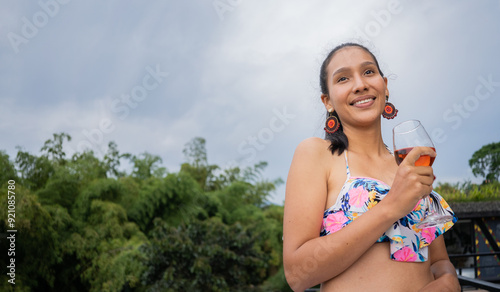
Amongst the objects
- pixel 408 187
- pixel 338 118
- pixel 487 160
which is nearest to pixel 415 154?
pixel 408 187

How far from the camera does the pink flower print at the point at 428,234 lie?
3.56ft

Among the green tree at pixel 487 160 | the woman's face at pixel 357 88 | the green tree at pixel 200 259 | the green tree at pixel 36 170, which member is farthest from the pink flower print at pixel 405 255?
the green tree at pixel 487 160

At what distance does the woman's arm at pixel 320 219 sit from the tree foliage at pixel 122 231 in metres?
6.89

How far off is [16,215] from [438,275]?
9.33 metres

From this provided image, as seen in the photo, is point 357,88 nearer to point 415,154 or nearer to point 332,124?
point 332,124

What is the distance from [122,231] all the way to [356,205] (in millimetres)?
10411

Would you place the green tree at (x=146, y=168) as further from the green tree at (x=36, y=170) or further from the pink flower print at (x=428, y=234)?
the pink flower print at (x=428, y=234)

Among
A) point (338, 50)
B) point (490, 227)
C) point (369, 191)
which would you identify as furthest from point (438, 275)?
point (490, 227)

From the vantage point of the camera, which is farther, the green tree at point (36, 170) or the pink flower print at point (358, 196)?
the green tree at point (36, 170)

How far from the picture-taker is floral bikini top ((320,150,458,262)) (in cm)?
100

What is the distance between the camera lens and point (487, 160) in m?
24.6

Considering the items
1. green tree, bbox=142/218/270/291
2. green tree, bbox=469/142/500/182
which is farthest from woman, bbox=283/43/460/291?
green tree, bbox=469/142/500/182

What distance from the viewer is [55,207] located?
9.92m

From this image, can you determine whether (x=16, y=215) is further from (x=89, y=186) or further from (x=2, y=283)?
(x=89, y=186)
